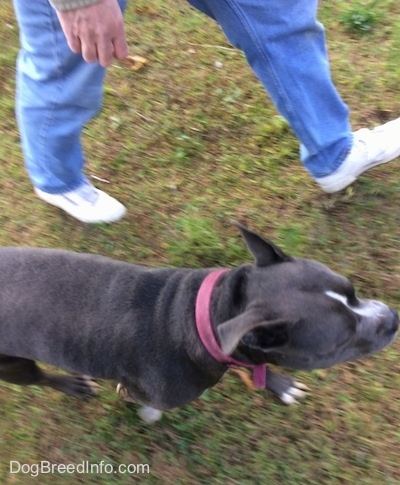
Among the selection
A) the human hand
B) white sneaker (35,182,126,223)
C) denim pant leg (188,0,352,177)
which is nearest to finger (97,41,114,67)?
the human hand

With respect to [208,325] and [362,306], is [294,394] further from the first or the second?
[208,325]

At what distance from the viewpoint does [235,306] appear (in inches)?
97.0

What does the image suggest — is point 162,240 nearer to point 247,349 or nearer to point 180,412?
point 180,412

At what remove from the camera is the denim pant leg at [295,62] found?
9.16 feet

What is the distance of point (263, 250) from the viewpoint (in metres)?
2.50

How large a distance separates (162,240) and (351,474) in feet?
5.48

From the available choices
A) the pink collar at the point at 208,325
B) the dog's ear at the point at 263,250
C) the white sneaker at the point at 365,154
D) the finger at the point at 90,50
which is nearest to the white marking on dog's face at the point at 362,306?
the dog's ear at the point at 263,250

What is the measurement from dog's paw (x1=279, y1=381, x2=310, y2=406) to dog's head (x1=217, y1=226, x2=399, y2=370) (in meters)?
0.55

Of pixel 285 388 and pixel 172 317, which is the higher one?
pixel 172 317

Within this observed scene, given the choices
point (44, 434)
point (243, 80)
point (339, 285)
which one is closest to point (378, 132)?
point (243, 80)

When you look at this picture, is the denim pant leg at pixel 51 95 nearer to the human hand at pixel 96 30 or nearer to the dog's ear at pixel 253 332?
the human hand at pixel 96 30

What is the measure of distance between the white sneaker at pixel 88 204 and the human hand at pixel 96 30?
53.9 inches

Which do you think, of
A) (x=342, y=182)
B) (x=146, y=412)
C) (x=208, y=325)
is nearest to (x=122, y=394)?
(x=146, y=412)

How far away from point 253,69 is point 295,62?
0.80 feet
